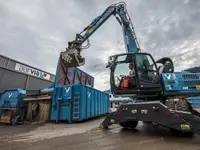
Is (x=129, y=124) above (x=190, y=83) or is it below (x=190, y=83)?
below

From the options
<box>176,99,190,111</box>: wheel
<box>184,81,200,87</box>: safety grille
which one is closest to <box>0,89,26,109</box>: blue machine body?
<box>176,99,190,111</box>: wheel

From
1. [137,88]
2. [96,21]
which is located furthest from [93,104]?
[96,21]

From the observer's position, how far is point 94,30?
288 inches

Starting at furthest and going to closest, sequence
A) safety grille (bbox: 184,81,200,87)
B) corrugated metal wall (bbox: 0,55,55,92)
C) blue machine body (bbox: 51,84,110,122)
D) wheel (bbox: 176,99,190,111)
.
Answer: corrugated metal wall (bbox: 0,55,55,92) < blue machine body (bbox: 51,84,110,122) < safety grille (bbox: 184,81,200,87) < wheel (bbox: 176,99,190,111)

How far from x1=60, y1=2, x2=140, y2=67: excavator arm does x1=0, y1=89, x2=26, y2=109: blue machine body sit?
2850mm

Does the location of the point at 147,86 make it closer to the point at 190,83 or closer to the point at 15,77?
the point at 190,83

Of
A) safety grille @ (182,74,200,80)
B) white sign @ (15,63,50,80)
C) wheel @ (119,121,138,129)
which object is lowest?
wheel @ (119,121,138,129)

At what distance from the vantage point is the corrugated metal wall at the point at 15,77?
28.8ft

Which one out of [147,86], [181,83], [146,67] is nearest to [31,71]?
[146,67]

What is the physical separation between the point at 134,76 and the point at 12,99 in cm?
617

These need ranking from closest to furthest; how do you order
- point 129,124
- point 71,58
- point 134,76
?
1. point 134,76
2. point 129,124
3. point 71,58

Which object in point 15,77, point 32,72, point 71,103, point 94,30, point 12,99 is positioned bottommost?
point 71,103

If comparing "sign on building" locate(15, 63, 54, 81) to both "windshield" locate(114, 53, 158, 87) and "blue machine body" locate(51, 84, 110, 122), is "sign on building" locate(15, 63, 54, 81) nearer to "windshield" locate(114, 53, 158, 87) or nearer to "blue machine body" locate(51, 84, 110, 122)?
"blue machine body" locate(51, 84, 110, 122)

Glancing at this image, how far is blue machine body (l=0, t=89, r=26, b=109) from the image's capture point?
19.8 ft
